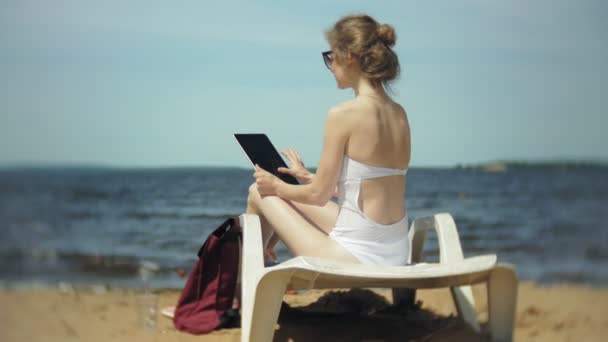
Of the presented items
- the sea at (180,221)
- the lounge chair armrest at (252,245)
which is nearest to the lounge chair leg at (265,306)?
the lounge chair armrest at (252,245)

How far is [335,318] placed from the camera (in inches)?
137

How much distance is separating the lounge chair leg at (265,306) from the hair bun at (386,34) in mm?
1121

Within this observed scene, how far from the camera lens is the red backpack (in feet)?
10.9

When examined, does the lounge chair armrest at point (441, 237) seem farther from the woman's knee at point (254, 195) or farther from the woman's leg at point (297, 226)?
the woman's knee at point (254, 195)

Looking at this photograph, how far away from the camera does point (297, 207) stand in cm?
312

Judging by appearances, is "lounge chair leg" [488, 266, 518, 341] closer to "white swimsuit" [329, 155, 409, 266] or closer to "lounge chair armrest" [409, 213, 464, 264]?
"lounge chair armrest" [409, 213, 464, 264]

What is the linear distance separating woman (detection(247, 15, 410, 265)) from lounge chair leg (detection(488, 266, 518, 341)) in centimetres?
44

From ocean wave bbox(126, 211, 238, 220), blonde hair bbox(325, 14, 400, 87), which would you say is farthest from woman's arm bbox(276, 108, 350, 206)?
ocean wave bbox(126, 211, 238, 220)

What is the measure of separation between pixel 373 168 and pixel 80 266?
430 centimetres

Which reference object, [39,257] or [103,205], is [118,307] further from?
[103,205]

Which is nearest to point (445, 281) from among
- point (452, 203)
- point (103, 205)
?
point (452, 203)

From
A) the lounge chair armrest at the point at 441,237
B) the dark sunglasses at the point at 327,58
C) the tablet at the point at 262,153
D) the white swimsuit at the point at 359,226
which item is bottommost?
the lounge chair armrest at the point at 441,237

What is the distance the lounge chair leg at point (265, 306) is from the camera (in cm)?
248

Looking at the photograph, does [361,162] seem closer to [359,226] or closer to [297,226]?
[359,226]
